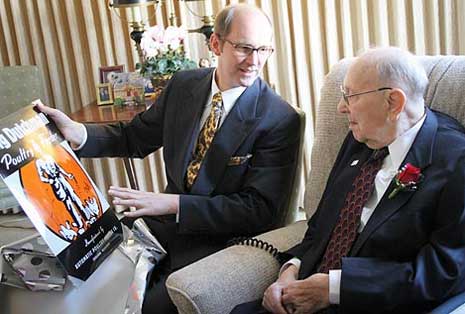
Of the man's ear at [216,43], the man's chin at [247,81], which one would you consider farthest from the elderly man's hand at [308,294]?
the man's ear at [216,43]

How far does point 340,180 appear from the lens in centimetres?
176

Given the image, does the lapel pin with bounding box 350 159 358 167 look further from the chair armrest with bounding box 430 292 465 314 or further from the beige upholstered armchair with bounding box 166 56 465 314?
the chair armrest with bounding box 430 292 465 314

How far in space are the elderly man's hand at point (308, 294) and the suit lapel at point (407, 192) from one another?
11cm

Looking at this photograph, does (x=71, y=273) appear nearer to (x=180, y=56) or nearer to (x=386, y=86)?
(x=386, y=86)

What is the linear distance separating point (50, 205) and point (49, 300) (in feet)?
0.87

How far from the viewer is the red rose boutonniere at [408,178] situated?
1.52m

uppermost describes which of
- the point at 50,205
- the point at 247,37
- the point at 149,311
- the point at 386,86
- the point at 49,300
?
the point at 247,37

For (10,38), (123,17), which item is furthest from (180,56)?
(10,38)

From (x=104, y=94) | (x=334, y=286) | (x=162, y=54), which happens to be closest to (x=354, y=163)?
(x=334, y=286)

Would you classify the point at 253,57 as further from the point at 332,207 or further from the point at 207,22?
the point at 207,22

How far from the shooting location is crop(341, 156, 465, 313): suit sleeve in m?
1.44

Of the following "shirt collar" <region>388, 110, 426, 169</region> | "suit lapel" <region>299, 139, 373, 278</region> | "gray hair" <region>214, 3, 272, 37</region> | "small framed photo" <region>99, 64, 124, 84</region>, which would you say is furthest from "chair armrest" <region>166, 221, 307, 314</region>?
"small framed photo" <region>99, 64, 124, 84</region>

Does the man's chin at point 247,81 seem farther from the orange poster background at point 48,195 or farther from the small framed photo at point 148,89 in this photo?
the small framed photo at point 148,89

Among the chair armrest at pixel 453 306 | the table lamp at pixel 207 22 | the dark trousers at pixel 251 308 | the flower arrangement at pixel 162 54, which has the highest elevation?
the table lamp at pixel 207 22
